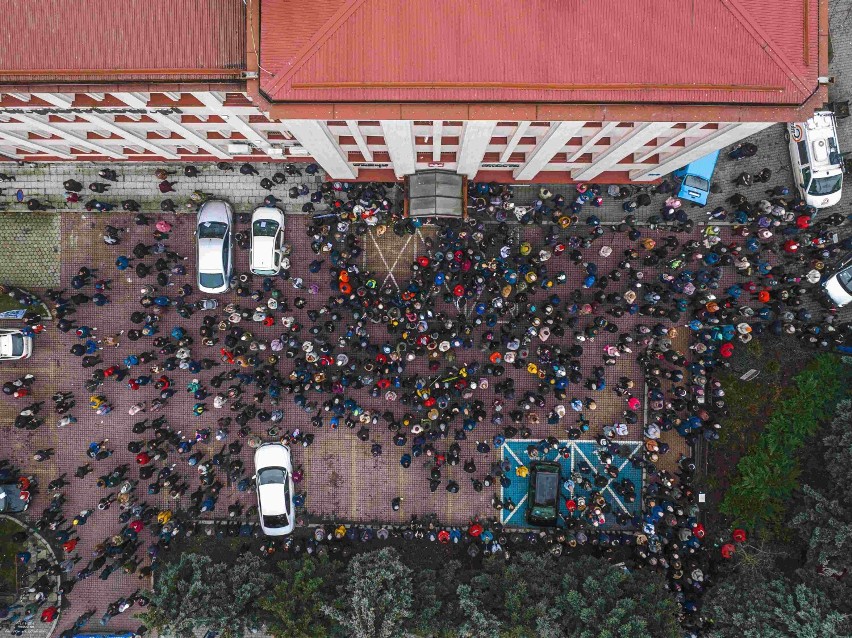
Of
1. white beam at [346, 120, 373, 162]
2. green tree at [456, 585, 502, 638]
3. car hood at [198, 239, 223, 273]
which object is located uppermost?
white beam at [346, 120, 373, 162]

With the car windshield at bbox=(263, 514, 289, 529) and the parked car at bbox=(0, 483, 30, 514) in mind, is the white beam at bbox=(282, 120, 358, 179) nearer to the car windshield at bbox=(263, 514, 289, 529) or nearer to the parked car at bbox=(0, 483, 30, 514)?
the car windshield at bbox=(263, 514, 289, 529)

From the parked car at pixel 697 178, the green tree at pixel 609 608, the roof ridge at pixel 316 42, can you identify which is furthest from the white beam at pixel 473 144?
the green tree at pixel 609 608

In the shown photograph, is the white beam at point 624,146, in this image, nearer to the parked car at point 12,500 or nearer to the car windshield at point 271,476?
the car windshield at point 271,476

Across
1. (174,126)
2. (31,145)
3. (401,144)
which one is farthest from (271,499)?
(31,145)

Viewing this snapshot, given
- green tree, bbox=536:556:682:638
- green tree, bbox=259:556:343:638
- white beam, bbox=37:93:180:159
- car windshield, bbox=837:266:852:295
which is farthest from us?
car windshield, bbox=837:266:852:295

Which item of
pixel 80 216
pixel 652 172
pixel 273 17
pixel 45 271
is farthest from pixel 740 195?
pixel 45 271

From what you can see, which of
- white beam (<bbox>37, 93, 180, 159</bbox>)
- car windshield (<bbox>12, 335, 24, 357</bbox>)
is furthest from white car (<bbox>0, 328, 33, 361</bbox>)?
white beam (<bbox>37, 93, 180, 159</bbox>)

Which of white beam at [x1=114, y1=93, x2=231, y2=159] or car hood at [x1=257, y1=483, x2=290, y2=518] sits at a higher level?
white beam at [x1=114, y1=93, x2=231, y2=159]
